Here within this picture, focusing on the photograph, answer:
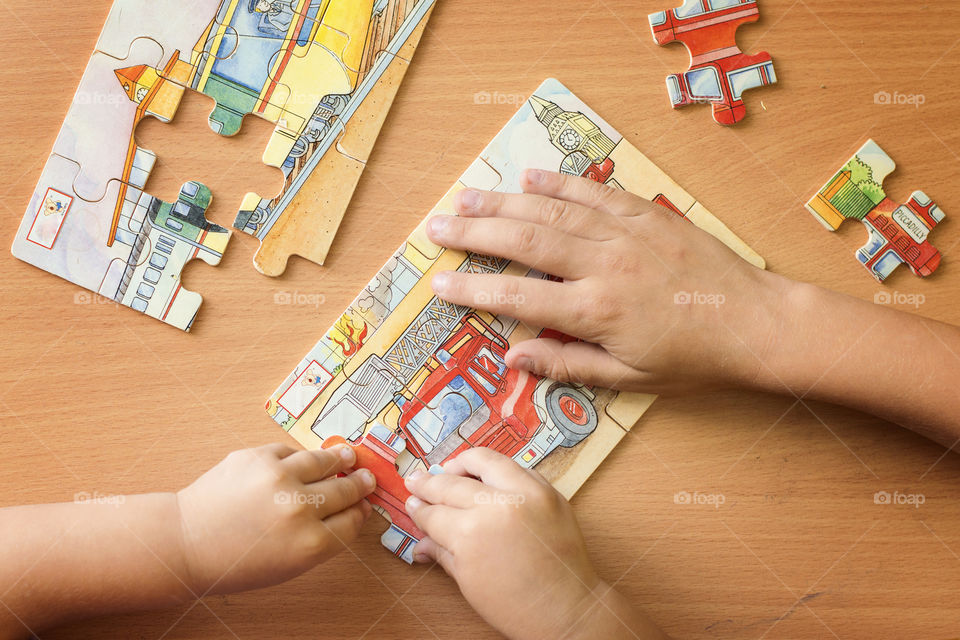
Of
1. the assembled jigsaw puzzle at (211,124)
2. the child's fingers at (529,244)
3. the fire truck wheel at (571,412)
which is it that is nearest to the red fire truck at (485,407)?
the fire truck wheel at (571,412)

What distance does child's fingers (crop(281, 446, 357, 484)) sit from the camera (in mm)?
912

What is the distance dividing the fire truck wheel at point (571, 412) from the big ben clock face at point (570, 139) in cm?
34

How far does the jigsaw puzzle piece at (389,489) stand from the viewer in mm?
970

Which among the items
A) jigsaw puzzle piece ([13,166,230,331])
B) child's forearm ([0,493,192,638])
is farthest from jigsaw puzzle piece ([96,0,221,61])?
child's forearm ([0,493,192,638])

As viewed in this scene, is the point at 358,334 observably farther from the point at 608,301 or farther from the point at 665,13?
the point at 665,13

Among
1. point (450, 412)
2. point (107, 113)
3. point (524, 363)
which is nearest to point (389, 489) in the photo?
point (450, 412)

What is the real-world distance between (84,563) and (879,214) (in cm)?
119

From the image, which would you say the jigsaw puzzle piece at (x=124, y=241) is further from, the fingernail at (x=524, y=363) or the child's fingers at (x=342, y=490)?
the fingernail at (x=524, y=363)

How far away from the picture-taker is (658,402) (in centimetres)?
100

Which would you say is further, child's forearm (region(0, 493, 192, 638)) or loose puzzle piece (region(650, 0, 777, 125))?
loose puzzle piece (region(650, 0, 777, 125))

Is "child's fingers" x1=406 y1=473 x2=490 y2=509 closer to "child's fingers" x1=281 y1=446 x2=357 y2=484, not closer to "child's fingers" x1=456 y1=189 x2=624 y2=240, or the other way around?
"child's fingers" x1=281 y1=446 x2=357 y2=484

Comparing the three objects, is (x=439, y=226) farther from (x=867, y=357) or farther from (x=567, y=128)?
(x=867, y=357)

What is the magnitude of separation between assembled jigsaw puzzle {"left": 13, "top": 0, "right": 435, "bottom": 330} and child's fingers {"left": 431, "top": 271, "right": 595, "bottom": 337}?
8.0 inches

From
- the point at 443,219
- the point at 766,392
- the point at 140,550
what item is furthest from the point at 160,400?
the point at 766,392
